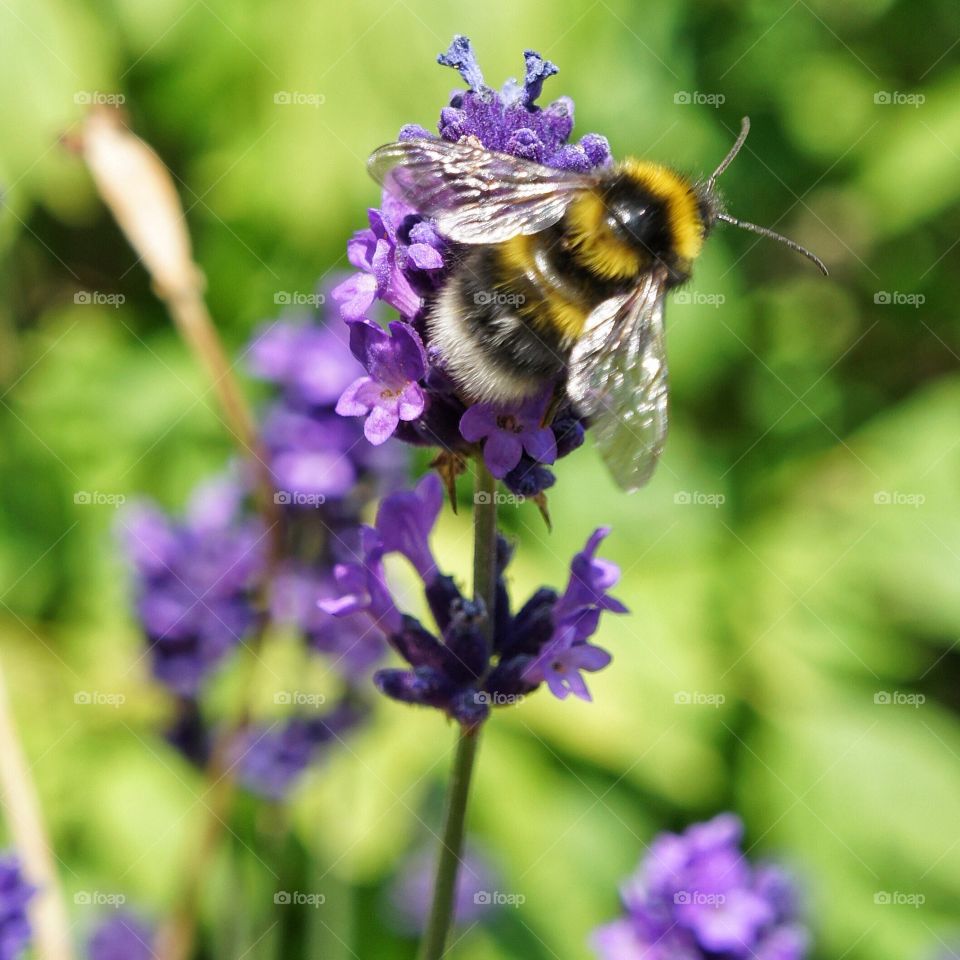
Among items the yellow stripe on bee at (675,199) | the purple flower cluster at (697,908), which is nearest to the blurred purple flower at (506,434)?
the yellow stripe on bee at (675,199)

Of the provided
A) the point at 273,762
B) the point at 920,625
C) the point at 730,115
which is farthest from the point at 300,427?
the point at 920,625

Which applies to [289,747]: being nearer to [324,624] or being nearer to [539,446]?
[324,624]

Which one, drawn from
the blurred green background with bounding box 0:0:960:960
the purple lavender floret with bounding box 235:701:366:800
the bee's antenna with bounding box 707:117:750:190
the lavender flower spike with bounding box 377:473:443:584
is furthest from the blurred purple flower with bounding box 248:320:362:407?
the bee's antenna with bounding box 707:117:750:190

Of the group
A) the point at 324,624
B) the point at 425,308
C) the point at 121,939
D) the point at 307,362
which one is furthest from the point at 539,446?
the point at 121,939

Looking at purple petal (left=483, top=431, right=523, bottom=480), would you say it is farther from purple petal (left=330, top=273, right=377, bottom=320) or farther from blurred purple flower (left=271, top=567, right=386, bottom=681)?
blurred purple flower (left=271, top=567, right=386, bottom=681)

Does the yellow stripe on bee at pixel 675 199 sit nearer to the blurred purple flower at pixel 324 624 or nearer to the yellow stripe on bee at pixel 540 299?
the yellow stripe on bee at pixel 540 299

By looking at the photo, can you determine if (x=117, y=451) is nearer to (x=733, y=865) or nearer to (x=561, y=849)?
(x=561, y=849)
